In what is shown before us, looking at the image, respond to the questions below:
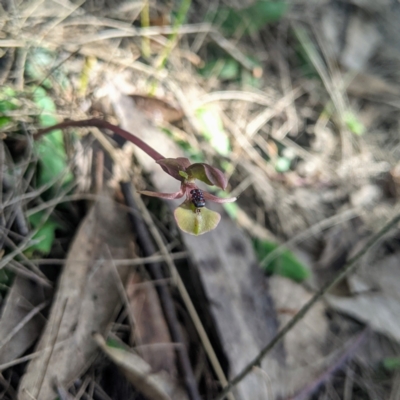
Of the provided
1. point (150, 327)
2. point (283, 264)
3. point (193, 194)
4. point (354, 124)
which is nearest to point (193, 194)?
point (193, 194)

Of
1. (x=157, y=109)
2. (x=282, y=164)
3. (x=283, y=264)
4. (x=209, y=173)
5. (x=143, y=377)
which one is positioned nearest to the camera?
(x=209, y=173)

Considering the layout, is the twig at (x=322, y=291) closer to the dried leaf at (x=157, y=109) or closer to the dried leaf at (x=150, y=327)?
the dried leaf at (x=150, y=327)

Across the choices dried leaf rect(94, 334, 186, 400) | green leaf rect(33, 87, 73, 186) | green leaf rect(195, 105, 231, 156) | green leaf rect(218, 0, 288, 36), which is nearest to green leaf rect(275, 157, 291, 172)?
green leaf rect(195, 105, 231, 156)

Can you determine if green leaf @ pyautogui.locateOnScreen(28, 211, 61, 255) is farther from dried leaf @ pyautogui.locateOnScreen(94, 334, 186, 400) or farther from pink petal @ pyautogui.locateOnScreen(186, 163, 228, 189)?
pink petal @ pyautogui.locateOnScreen(186, 163, 228, 189)

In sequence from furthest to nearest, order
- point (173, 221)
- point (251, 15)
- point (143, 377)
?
point (251, 15) < point (173, 221) < point (143, 377)

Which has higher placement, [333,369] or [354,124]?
[354,124]

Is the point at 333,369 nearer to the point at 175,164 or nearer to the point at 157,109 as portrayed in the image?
the point at 175,164

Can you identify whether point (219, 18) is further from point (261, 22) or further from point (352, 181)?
point (352, 181)

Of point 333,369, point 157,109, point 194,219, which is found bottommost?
point 333,369
